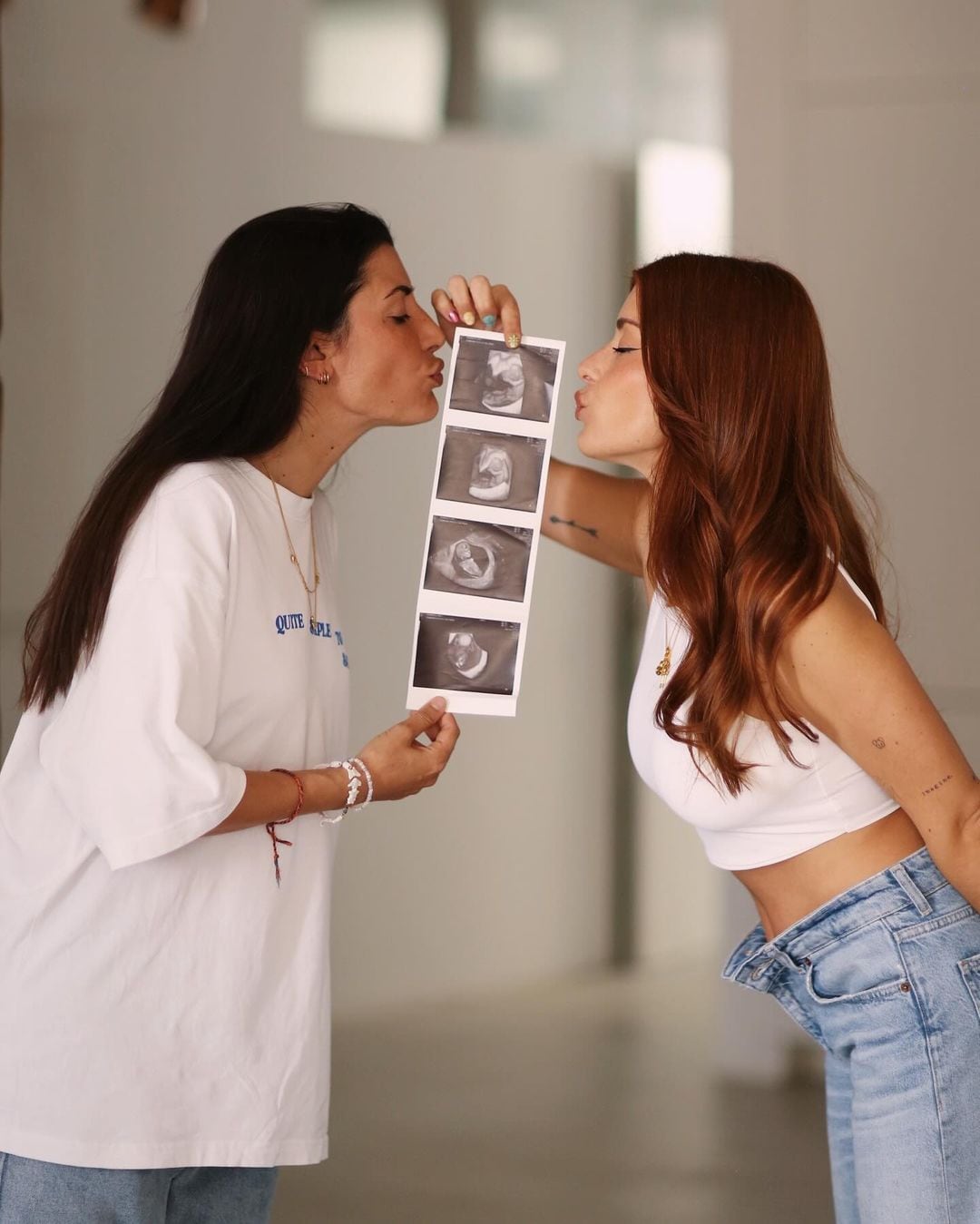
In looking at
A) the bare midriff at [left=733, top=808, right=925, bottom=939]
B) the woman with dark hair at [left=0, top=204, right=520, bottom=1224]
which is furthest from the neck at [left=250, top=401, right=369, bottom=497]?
the bare midriff at [left=733, top=808, right=925, bottom=939]

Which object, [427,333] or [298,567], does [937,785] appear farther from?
[427,333]

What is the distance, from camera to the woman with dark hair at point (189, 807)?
1.76 m

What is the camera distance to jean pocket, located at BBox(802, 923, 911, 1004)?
1.83 m

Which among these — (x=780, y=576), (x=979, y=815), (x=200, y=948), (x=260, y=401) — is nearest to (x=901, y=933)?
(x=979, y=815)

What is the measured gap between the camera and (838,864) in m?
1.91

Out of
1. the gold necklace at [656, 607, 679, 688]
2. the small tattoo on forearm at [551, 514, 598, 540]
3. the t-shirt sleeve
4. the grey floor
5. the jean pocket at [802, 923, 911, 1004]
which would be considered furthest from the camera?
the grey floor

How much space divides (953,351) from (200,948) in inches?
125

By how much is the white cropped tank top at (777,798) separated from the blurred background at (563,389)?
1861 millimetres

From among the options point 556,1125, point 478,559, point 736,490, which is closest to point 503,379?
point 478,559

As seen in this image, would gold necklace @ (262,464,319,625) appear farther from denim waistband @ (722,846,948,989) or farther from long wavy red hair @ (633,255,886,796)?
denim waistband @ (722,846,948,989)

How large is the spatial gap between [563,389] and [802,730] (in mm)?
3859

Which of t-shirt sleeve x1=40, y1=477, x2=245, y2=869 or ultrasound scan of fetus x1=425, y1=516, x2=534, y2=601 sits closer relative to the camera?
t-shirt sleeve x1=40, y1=477, x2=245, y2=869

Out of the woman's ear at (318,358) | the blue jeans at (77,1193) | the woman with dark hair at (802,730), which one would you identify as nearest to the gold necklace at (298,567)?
the woman's ear at (318,358)

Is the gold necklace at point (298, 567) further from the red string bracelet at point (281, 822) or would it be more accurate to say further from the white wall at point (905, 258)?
the white wall at point (905, 258)
